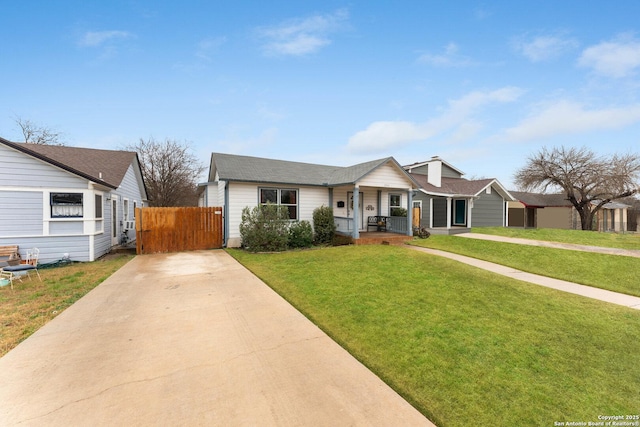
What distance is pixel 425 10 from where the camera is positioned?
38.4 ft

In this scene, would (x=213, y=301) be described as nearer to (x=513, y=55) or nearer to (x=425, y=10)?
(x=425, y=10)

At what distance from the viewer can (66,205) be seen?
373 inches

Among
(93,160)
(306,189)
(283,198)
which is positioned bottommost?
(283,198)

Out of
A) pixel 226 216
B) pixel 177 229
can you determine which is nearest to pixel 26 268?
pixel 177 229

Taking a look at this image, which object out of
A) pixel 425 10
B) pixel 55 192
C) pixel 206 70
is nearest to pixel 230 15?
pixel 206 70

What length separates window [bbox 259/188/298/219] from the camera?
13.0 m

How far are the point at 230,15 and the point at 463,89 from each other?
1297 centimetres

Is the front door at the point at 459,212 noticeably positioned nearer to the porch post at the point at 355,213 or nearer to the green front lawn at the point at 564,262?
the green front lawn at the point at 564,262

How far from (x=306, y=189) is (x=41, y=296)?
33.1 ft

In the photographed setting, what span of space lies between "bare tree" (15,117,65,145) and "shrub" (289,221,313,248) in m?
29.8

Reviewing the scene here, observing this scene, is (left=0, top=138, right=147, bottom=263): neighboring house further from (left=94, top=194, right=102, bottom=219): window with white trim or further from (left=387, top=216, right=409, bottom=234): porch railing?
(left=387, top=216, right=409, bottom=234): porch railing

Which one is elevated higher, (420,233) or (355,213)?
(355,213)

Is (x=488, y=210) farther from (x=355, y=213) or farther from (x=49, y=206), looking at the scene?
(x=49, y=206)

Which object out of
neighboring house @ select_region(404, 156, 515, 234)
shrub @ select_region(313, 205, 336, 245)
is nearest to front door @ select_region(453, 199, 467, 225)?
neighboring house @ select_region(404, 156, 515, 234)
